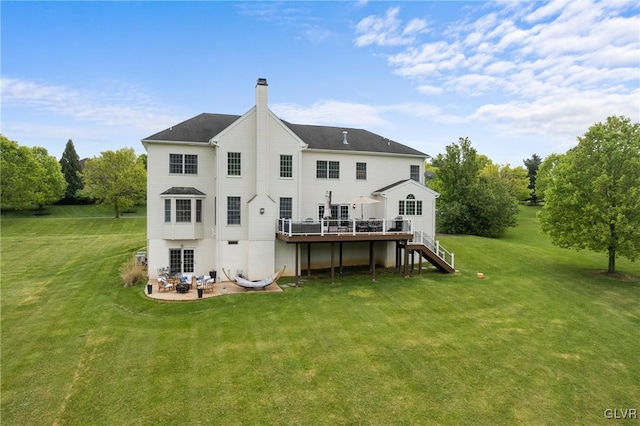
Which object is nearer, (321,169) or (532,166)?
(321,169)

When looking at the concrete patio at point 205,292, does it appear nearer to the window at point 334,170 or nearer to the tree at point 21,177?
the window at point 334,170

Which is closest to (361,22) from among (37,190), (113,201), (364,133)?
(364,133)

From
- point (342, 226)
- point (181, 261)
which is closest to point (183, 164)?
point (181, 261)

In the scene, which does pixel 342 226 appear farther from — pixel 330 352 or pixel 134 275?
pixel 134 275

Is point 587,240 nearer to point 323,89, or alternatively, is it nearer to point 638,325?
point 638,325

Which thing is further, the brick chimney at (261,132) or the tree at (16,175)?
the tree at (16,175)


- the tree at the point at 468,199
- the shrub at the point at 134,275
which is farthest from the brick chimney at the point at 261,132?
the tree at the point at 468,199
